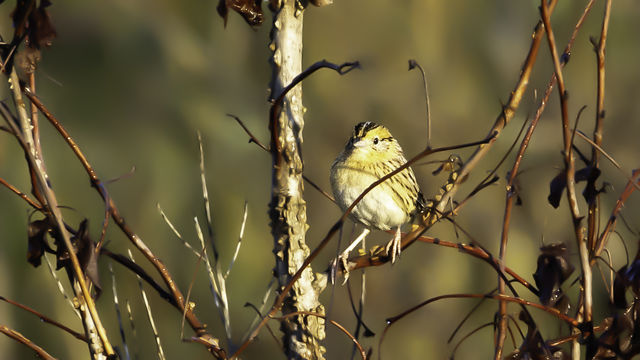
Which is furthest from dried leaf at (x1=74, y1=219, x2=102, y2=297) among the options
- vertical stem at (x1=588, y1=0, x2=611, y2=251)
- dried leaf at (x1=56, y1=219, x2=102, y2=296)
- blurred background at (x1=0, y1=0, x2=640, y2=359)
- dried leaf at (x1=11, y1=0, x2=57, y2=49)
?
blurred background at (x1=0, y1=0, x2=640, y2=359)

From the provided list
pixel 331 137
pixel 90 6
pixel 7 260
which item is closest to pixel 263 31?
pixel 331 137

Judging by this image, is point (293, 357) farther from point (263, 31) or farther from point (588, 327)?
point (263, 31)

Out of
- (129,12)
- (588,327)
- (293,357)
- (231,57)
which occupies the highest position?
(129,12)

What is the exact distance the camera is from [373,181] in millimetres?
2391

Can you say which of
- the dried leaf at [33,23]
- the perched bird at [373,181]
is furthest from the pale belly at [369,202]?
the dried leaf at [33,23]

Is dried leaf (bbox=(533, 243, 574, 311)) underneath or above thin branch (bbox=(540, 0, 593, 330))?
underneath

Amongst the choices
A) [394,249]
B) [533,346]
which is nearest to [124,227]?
[394,249]

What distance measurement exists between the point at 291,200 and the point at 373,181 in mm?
788

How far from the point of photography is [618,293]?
50.6 inches

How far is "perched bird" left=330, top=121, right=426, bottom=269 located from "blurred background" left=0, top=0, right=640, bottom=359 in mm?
2487

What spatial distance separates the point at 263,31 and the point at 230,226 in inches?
62.5

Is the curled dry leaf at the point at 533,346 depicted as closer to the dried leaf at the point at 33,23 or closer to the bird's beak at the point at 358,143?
the dried leaf at the point at 33,23

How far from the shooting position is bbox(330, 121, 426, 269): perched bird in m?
2.34

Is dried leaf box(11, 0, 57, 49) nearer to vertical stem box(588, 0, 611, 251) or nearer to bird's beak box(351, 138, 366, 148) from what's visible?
vertical stem box(588, 0, 611, 251)
